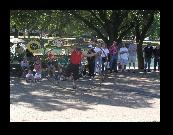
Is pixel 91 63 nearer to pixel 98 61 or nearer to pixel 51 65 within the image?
pixel 98 61

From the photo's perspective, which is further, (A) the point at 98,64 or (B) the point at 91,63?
(A) the point at 98,64

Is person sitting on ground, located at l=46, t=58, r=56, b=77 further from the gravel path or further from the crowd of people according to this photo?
the gravel path

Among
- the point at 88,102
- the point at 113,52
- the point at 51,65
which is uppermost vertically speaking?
the point at 113,52

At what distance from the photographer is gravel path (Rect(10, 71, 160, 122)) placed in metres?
7.37

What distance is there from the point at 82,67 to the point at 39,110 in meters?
7.52

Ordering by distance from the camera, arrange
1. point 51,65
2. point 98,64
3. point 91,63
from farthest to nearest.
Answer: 1. point 98,64
2. point 51,65
3. point 91,63

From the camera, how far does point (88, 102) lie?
9.32 m

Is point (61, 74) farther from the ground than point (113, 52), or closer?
closer

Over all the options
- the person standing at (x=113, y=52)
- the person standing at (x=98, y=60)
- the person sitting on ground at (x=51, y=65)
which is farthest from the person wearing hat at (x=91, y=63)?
the person sitting on ground at (x=51, y=65)

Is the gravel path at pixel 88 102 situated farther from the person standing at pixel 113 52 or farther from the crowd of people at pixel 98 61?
the person standing at pixel 113 52

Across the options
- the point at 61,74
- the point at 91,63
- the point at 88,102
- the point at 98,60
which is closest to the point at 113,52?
the point at 98,60

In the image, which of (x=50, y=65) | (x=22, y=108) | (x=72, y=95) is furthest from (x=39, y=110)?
(x=50, y=65)
